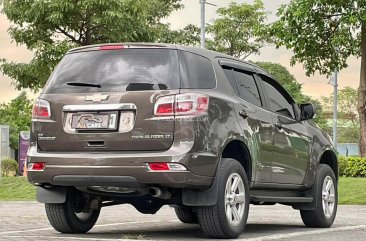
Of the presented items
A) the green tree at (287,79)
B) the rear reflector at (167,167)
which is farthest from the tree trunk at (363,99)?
the green tree at (287,79)

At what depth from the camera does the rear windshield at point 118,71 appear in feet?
29.2

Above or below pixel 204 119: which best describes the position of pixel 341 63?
above

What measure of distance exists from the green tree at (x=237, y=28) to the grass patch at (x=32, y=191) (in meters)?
30.3

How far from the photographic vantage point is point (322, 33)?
3394 centimetres

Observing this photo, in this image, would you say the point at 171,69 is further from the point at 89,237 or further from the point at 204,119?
the point at 89,237

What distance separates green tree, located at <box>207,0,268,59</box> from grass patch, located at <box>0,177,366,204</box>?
30.3m

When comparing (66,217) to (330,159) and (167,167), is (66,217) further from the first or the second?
(330,159)

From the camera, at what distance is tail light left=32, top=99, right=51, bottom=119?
9125mm

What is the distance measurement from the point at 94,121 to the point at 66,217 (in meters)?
1.43

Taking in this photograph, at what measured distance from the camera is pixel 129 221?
12688mm

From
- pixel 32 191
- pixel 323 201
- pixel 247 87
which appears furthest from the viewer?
pixel 32 191

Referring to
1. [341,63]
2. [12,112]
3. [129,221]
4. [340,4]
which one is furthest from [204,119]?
[12,112]

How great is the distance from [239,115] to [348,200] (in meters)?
11.6

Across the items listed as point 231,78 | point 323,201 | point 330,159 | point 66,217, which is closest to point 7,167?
point 330,159
